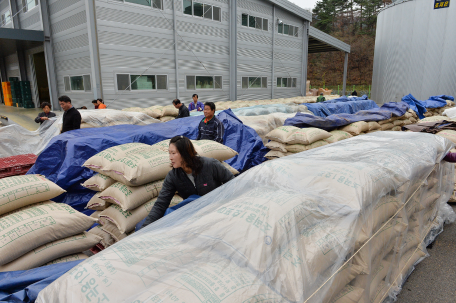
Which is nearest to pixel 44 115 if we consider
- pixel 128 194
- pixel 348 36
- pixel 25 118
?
pixel 128 194

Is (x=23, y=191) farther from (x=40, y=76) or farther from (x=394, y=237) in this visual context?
(x=40, y=76)

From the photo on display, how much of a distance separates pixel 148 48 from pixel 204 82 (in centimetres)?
340

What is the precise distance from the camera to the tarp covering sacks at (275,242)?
4.07 feet

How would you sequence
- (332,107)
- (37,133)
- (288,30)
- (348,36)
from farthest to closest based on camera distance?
(348,36), (288,30), (332,107), (37,133)

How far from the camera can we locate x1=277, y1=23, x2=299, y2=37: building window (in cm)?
1899

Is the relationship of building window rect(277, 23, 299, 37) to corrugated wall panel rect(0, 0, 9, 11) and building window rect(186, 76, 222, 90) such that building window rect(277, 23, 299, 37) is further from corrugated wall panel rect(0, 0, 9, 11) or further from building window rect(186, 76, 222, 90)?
corrugated wall panel rect(0, 0, 9, 11)

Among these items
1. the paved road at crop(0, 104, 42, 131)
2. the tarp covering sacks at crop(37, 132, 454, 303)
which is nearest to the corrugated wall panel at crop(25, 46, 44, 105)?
the paved road at crop(0, 104, 42, 131)

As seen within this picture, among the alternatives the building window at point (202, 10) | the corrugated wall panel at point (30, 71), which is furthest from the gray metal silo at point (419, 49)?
the corrugated wall panel at point (30, 71)

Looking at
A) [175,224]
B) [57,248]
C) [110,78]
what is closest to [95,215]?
[57,248]

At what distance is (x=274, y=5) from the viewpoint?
18078 mm

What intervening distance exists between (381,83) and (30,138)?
20688 mm

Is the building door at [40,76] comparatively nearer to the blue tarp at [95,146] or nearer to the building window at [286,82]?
the building window at [286,82]

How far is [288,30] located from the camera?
19.7 m

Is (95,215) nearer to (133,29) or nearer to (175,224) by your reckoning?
(175,224)
